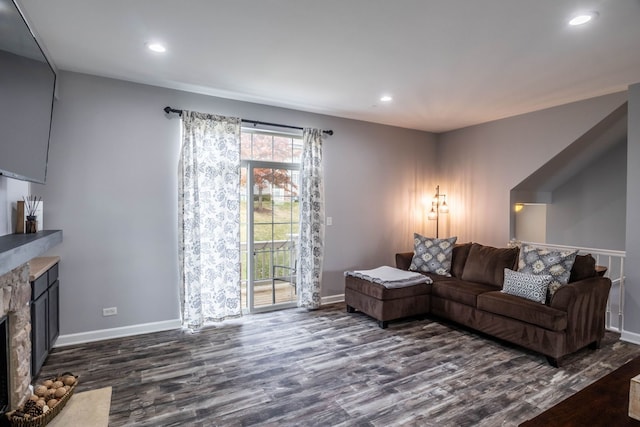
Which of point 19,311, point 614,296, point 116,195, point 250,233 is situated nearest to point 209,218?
point 250,233

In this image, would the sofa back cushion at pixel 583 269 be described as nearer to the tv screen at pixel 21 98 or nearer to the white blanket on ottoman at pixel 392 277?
the white blanket on ottoman at pixel 392 277

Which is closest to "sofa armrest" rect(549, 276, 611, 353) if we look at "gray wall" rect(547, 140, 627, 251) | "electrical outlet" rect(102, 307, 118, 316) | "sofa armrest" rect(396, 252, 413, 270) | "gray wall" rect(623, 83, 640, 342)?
"gray wall" rect(623, 83, 640, 342)

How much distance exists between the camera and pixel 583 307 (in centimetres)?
322

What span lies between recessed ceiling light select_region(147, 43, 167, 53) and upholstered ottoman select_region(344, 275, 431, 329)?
3.33 metres

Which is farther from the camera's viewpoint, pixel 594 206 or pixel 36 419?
Answer: pixel 594 206

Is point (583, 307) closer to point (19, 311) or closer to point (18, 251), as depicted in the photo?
point (18, 251)

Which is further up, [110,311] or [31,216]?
[31,216]

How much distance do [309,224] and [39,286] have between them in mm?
2950

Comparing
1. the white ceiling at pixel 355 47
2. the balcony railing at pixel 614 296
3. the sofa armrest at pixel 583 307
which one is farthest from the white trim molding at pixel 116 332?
the balcony railing at pixel 614 296

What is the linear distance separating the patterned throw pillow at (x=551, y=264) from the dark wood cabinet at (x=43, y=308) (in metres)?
4.58

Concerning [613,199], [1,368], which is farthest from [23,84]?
[613,199]

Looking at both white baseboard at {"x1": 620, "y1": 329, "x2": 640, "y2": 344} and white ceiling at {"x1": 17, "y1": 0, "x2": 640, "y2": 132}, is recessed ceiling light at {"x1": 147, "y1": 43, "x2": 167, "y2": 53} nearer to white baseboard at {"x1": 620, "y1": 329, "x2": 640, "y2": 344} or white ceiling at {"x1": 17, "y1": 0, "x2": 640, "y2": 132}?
white ceiling at {"x1": 17, "y1": 0, "x2": 640, "y2": 132}

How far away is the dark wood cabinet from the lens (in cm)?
261

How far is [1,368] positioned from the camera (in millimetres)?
2037
